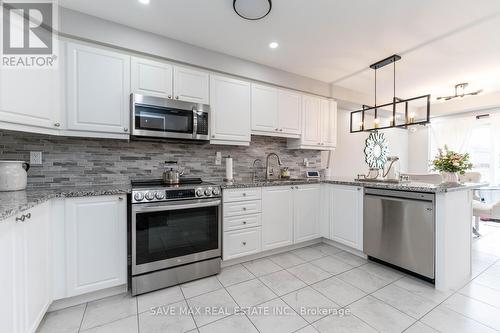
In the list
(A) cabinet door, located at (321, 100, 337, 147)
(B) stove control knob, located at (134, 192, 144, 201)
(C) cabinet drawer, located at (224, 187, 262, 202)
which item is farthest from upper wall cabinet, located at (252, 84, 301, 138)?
(B) stove control knob, located at (134, 192, 144, 201)

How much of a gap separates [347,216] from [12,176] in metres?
3.45

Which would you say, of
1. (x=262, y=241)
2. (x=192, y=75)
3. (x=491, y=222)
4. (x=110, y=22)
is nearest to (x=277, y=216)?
(x=262, y=241)

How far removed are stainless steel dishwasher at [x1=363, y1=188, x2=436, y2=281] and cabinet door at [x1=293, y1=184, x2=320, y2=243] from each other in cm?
68

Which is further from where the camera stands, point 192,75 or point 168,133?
point 192,75

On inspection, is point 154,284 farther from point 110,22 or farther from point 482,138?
point 482,138

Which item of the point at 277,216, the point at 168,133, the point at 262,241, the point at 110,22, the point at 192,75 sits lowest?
the point at 262,241

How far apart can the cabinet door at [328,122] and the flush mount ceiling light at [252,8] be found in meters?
2.02

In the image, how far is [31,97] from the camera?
5.70ft

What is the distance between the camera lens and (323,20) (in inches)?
84.5

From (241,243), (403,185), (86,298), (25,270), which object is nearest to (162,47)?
(25,270)

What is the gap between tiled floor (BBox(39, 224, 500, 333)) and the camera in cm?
160

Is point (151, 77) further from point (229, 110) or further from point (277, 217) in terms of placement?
point (277, 217)

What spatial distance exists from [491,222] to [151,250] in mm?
6290

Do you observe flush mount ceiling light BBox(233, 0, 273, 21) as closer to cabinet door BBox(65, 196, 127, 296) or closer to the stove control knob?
the stove control knob
